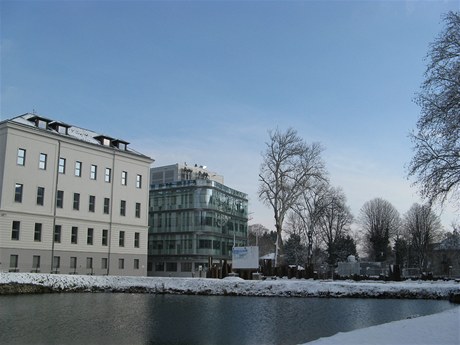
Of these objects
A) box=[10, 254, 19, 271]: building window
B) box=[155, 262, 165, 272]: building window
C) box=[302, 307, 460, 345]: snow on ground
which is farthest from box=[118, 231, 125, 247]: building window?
box=[302, 307, 460, 345]: snow on ground

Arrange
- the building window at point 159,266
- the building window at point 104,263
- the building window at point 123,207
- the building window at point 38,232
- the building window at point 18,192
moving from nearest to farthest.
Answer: the building window at point 18,192 → the building window at point 38,232 → the building window at point 104,263 → the building window at point 123,207 → the building window at point 159,266

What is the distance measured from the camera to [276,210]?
62.0 m

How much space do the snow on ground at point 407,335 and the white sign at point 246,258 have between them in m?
32.1

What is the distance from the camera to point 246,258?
47.5 meters

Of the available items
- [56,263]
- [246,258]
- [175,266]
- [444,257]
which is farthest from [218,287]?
[444,257]

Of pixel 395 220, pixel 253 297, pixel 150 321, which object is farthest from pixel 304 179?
pixel 150 321

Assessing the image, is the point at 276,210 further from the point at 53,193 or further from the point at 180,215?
the point at 53,193

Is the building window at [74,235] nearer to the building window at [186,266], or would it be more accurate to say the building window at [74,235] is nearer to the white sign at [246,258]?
the white sign at [246,258]

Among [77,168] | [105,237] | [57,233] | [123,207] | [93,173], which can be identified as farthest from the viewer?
[123,207]

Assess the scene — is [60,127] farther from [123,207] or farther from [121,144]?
[123,207]

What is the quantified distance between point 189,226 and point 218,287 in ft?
131

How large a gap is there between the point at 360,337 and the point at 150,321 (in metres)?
9.77

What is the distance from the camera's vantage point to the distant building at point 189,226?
7594 centimetres

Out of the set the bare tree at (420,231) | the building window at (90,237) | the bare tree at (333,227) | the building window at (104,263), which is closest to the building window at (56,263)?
the building window at (90,237)
